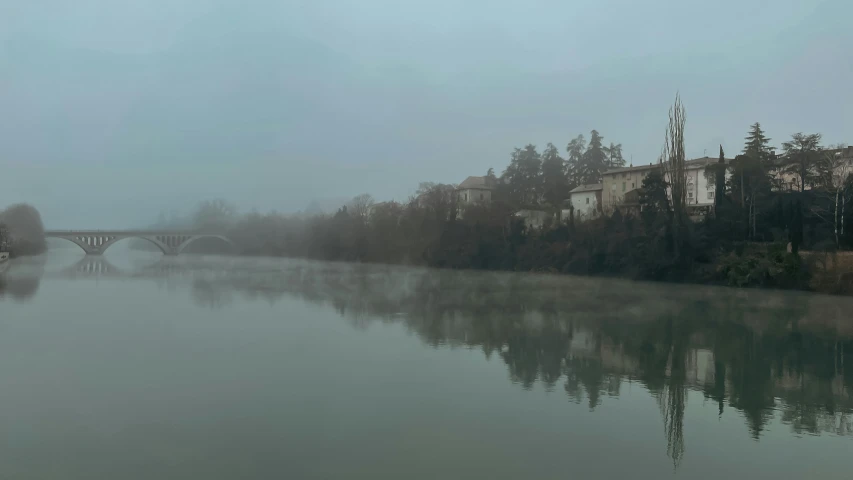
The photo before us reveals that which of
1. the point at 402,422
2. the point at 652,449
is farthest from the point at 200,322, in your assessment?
the point at 652,449

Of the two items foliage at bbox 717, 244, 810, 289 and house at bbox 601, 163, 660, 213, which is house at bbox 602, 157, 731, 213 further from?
foliage at bbox 717, 244, 810, 289

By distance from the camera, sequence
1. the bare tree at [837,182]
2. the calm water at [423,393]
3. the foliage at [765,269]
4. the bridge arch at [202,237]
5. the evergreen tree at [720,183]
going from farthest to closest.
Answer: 1. the bridge arch at [202,237]
2. the evergreen tree at [720,183]
3. the foliage at [765,269]
4. the bare tree at [837,182]
5. the calm water at [423,393]

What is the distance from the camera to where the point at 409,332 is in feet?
59.6

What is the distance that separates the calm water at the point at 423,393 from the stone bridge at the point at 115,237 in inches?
2224

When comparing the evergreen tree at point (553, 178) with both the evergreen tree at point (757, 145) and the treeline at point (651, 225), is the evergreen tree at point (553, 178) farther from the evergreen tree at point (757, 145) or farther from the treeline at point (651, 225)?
the evergreen tree at point (757, 145)

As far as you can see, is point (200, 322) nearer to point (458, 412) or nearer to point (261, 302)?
point (261, 302)

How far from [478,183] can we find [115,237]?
46553 millimetres

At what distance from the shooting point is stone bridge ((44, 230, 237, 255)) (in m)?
72.9

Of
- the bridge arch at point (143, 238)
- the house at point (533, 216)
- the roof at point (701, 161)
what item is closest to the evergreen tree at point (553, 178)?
the house at point (533, 216)

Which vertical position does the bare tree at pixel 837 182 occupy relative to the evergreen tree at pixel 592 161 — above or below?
below

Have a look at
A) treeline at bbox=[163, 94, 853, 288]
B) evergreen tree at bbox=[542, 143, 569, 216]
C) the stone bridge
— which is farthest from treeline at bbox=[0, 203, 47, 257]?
evergreen tree at bbox=[542, 143, 569, 216]

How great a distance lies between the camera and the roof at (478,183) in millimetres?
75662

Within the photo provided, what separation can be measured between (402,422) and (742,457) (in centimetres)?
482

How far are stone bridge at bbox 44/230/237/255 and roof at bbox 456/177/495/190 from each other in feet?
116
